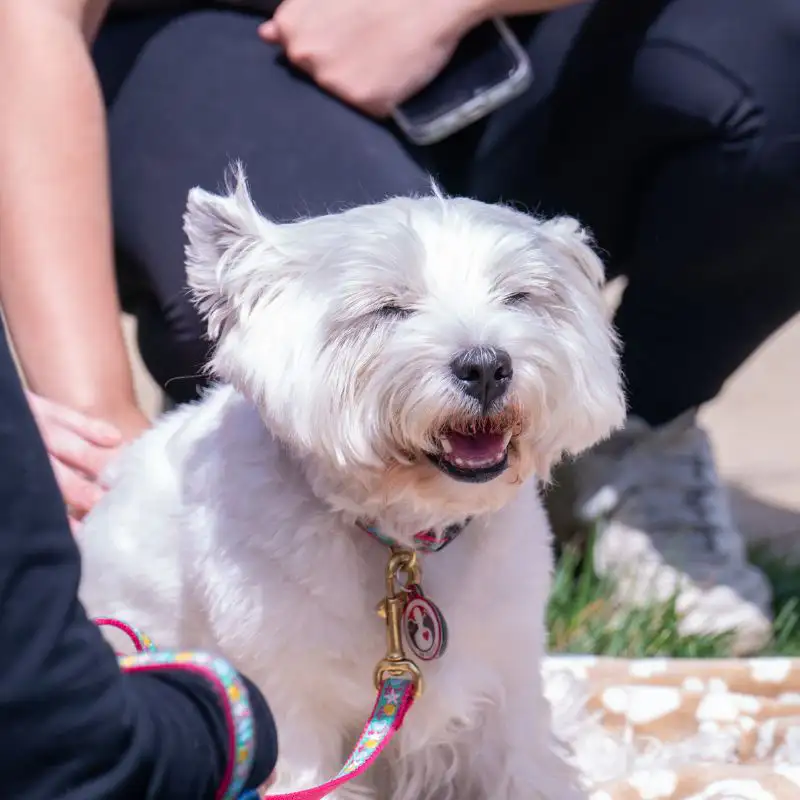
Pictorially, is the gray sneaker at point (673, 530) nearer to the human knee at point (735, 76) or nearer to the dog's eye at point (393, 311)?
the human knee at point (735, 76)

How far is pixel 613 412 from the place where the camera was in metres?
1.38

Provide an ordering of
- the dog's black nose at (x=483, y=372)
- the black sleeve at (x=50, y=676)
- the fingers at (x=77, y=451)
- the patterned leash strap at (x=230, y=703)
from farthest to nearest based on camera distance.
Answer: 1. the fingers at (x=77, y=451)
2. the dog's black nose at (x=483, y=372)
3. the patterned leash strap at (x=230, y=703)
4. the black sleeve at (x=50, y=676)

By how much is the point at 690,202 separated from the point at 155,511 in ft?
3.62

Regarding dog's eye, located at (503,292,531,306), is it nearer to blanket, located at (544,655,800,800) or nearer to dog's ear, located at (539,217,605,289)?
dog's ear, located at (539,217,605,289)

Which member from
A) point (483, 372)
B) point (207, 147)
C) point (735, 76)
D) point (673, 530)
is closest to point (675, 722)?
point (673, 530)

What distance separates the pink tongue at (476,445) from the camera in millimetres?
1342

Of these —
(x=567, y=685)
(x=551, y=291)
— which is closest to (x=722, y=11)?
(x=551, y=291)

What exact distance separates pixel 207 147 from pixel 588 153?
26.2 inches

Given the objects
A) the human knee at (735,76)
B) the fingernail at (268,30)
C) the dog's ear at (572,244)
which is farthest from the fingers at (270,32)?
the dog's ear at (572,244)

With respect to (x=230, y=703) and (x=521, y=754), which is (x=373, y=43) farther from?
(x=230, y=703)

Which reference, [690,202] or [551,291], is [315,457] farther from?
[690,202]

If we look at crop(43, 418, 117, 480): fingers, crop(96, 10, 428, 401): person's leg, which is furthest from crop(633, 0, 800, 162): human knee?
crop(43, 418, 117, 480): fingers

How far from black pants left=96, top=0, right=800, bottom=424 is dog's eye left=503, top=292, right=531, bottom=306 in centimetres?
65

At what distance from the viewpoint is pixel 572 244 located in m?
1.44
